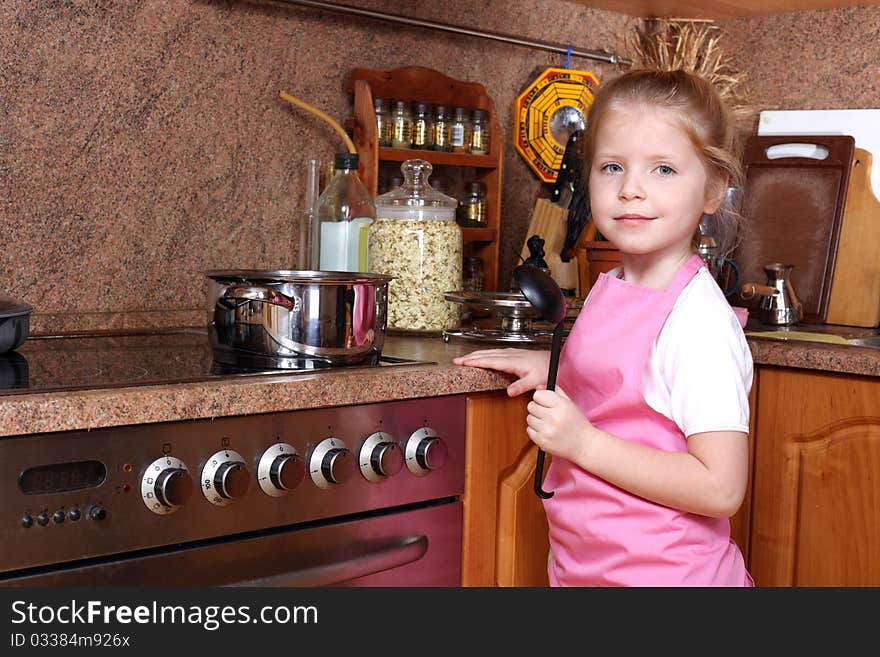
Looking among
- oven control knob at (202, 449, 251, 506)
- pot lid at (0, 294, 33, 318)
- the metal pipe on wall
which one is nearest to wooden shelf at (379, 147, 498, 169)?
the metal pipe on wall

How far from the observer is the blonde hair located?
120 centimetres

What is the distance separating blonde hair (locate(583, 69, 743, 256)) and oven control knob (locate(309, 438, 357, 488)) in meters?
0.45

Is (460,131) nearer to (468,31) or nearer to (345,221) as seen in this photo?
(468,31)

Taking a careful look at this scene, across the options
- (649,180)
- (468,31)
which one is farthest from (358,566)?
(468,31)

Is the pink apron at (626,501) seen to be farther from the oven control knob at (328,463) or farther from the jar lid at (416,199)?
the jar lid at (416,199)

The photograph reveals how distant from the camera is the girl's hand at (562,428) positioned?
118 cm

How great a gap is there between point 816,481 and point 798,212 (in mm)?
647

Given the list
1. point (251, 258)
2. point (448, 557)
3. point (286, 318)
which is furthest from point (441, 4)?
point (448, 557)

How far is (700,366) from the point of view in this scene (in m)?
1.14

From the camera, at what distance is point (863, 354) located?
59.1 inches

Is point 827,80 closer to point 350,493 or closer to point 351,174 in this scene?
point 351,174

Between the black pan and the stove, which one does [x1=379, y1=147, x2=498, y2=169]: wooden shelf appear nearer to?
the stove

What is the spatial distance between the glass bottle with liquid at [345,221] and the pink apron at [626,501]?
0.58m

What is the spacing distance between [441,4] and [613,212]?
37.5 inches
